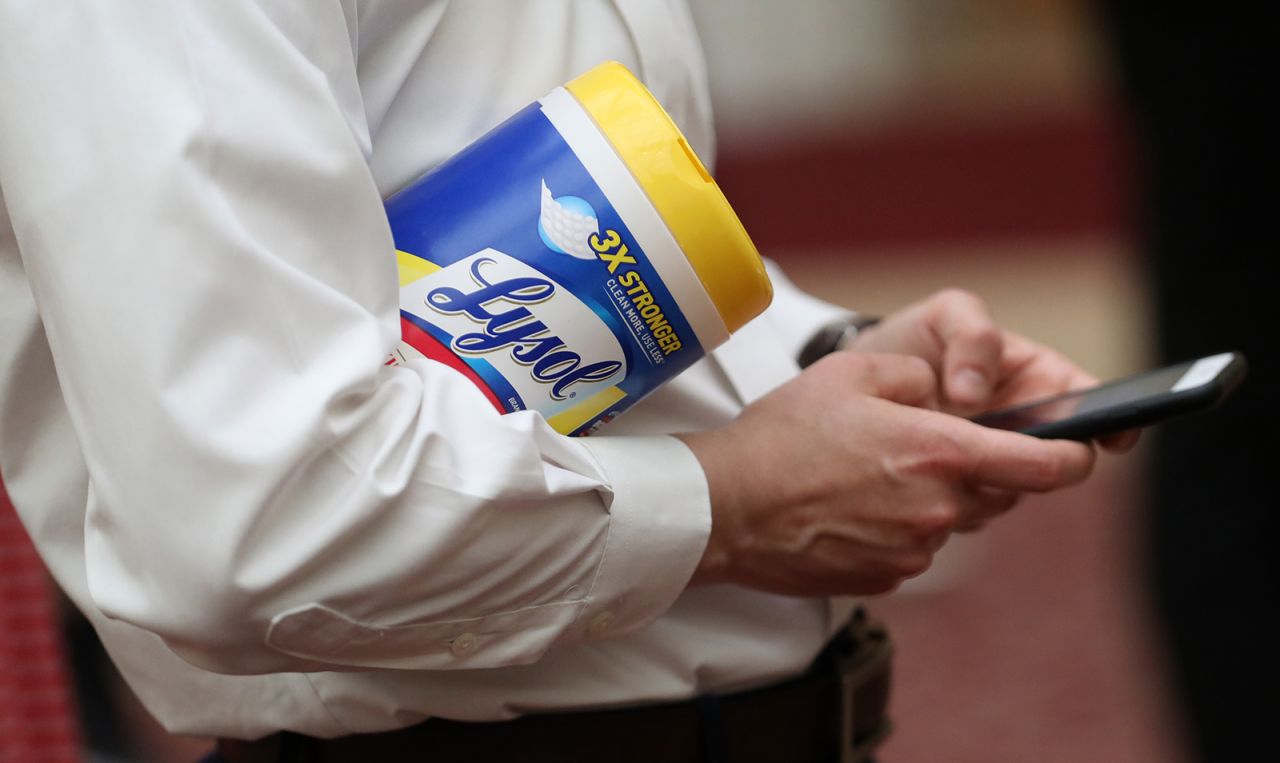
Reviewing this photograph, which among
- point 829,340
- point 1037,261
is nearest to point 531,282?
point 829,340

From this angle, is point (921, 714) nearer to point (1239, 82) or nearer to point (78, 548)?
point (1239, 82)

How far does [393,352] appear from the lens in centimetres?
71

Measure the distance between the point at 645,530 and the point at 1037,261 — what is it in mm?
5177

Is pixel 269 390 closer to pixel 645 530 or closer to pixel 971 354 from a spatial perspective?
pixel 645 530

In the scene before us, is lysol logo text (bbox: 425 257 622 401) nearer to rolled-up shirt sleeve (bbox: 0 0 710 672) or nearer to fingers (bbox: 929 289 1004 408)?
rolled-up shirt sleeve (bbox: 0 0 710 672)

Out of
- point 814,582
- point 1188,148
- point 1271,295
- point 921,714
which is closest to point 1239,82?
point 1188,148

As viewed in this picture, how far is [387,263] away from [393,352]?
0.06 metres

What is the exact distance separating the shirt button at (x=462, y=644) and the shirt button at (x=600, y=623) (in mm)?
74

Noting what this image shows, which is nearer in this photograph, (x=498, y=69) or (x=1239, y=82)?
(x=498, y=69)

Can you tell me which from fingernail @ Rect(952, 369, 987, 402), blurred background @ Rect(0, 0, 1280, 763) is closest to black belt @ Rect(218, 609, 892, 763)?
fingernail @ Rect(952, 369, 987, 402)

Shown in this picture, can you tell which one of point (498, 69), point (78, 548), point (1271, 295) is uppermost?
point (498, 69)

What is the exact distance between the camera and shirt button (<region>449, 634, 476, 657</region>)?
28.4 inches

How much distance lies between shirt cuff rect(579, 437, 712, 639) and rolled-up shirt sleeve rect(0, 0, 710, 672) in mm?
67

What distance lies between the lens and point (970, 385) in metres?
1.04
